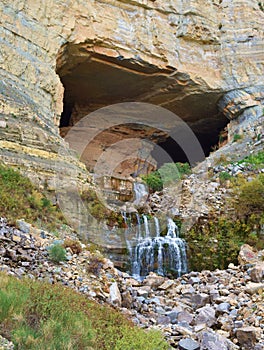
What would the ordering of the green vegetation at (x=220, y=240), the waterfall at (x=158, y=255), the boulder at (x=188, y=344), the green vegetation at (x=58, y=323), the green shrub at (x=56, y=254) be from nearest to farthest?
1. the green vegetation at (x=58, y=323)
2. the boulder at (x=188, y=344)
3. the green shrub at (x=56, y=254)
4. the waterfall at (x=158, y=255)
5. the green vegetation at (x=220, y=240)

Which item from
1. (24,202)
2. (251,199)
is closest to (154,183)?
(251,199)

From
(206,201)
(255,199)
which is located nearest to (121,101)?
(206,201)

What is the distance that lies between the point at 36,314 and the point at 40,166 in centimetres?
634

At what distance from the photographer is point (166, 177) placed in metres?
14.5

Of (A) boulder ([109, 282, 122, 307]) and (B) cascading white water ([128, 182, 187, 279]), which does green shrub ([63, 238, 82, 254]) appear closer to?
(A) boulder ([109, 282, 122, 307])

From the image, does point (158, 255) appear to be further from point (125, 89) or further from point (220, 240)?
point (125, 89)

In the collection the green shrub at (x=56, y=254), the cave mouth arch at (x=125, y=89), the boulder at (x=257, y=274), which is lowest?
the boulder at (x=257, y=274)

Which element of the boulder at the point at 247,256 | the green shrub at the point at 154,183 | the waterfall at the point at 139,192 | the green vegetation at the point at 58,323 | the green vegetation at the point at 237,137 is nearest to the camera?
the green vegetation at the point at 58,323

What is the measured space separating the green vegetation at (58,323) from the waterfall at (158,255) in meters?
5.19

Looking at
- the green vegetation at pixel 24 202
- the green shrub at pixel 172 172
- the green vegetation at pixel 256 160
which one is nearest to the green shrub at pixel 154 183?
the green shrub at pixel 172 172

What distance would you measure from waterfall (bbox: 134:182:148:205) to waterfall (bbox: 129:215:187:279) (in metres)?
2.52

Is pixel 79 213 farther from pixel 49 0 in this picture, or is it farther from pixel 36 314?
pixel 49 0

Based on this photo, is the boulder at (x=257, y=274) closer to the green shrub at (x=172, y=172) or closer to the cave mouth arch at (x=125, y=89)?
the green shrub at (x=172, y=172)

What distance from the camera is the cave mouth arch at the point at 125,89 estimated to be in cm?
1526
